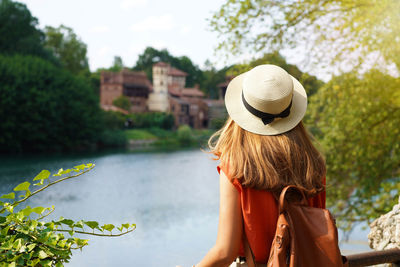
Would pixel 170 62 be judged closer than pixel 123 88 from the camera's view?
No

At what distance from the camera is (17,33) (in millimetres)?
37844

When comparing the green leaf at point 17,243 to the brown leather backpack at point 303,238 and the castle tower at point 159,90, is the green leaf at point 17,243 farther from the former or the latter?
the castle tower at point 159,90

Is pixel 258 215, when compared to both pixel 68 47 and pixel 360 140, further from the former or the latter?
pixel 68 47

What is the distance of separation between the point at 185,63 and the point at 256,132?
6785cm

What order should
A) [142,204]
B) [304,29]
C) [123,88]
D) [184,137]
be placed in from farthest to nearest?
1. [123,88]
2. [184,137]
3. [142,204]
4. [304,29]

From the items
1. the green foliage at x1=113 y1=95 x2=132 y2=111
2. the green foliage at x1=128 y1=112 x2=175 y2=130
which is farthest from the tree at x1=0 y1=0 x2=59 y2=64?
the green foliage at x1=113 y1=95 x2=132 y2=111

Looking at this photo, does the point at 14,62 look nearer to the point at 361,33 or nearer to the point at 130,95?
the point at 130,95

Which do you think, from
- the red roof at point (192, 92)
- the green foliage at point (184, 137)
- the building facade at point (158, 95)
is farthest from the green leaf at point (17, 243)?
the red roof at point (192, 92)

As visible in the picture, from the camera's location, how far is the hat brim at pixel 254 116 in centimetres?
145

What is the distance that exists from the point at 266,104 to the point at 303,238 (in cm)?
43

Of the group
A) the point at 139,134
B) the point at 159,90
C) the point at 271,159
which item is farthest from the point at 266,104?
the point at 159,90

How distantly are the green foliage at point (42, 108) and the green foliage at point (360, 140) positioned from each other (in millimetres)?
26595

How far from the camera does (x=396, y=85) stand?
585cm

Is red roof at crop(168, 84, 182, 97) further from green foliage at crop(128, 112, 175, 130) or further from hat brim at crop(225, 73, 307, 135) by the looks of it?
hat brim at crop(225, 73, 307, 135)
